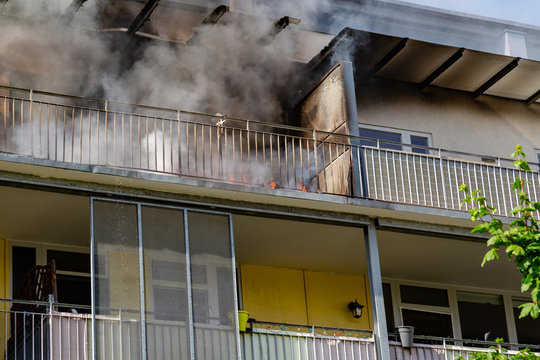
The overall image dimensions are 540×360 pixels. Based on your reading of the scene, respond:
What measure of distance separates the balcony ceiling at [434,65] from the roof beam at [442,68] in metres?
0.02

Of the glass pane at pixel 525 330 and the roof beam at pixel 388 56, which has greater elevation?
the roof beam at pixel 388 56

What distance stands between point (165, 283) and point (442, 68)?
722 cm

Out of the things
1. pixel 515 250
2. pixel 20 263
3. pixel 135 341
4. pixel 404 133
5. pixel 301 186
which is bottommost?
pixel 135 341

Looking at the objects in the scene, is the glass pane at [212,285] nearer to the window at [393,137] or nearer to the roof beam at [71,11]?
the roof beam at [71,11]

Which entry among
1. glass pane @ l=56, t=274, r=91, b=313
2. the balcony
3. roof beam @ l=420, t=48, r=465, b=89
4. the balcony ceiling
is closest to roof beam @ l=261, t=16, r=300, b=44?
the balcony ceiling

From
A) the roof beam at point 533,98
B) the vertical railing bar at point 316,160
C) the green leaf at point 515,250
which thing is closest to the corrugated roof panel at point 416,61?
the roof beam at point 533,98

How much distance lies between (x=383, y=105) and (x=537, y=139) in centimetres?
332

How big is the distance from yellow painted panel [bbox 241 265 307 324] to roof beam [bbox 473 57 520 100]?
5.22 metres

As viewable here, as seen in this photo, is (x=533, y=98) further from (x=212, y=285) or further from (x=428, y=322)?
(x=212, y=285)

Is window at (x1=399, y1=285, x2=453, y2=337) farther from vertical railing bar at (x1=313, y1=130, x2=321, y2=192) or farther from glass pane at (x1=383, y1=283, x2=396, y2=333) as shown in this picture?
vertical railing bar at (x1=313, y1=130, x2=321, y2=192)

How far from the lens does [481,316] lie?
64.2 feet

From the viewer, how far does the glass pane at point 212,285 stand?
1479cm

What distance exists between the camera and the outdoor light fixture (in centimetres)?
1808

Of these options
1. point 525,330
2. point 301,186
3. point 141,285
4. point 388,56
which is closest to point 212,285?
point 141,285
